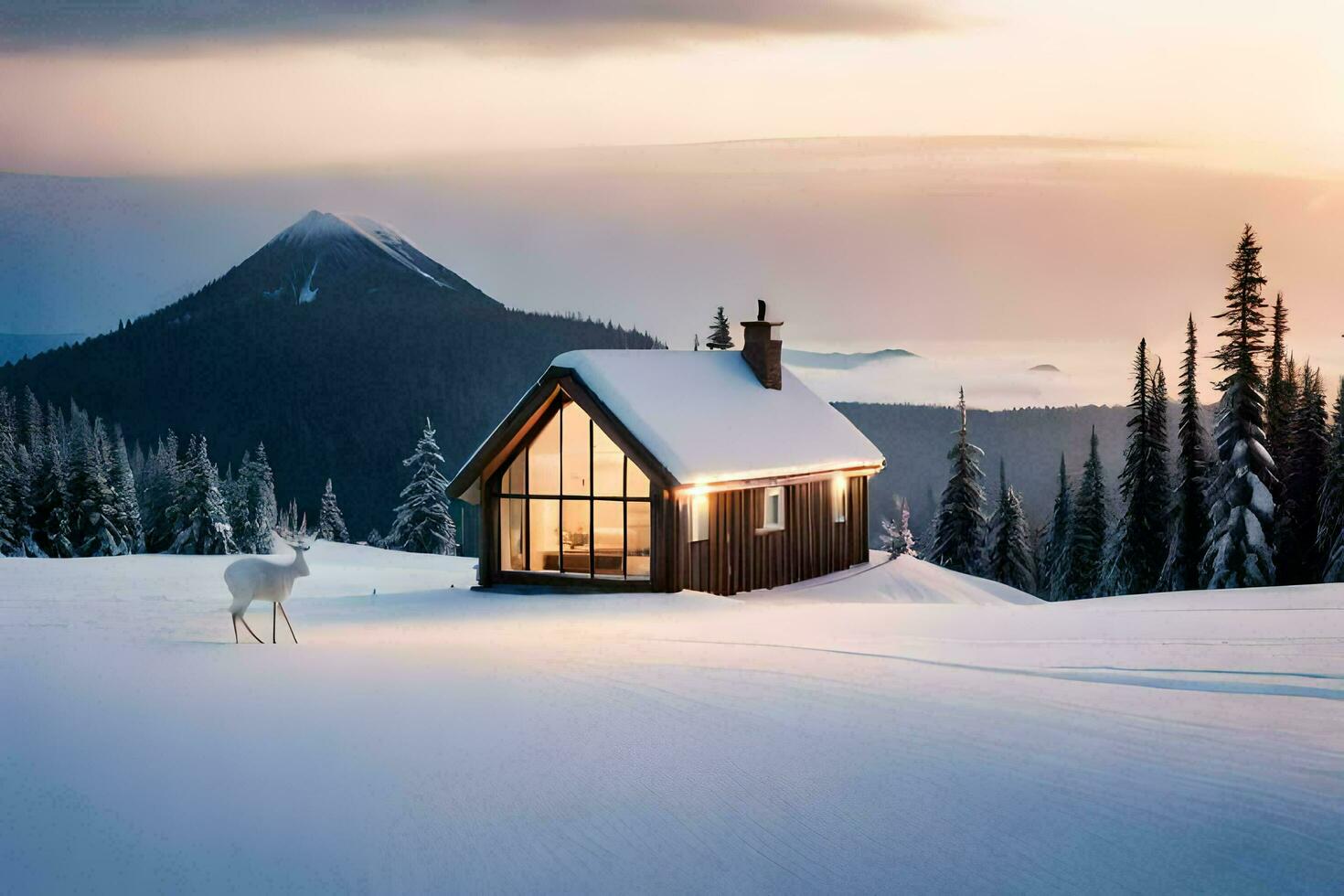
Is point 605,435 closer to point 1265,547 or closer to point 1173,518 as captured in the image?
point 1265,547

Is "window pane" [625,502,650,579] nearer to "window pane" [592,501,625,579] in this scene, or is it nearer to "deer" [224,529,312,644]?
"window pane" [592,501,625,579]

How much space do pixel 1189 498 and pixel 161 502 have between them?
49.6 meters

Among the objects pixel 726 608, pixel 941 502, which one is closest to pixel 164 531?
pixel 941 502

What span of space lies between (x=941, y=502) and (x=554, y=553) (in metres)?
26.4

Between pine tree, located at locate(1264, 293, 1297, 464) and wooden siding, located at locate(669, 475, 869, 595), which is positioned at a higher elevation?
pine tree, located at locate(1264, 293, 1297, 464)

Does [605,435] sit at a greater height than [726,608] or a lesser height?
greater

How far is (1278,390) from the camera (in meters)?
45.6

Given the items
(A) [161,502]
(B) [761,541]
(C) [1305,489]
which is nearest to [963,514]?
(C) [1305,489]

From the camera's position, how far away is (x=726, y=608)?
792 inches

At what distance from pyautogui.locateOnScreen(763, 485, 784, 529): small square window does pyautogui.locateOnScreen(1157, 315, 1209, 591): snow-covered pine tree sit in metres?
23.0

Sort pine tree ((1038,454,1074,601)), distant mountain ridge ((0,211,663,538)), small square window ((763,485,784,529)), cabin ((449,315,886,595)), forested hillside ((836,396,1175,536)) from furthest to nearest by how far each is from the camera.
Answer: distant mountain ridge ((0,211,663,538))
forested hillside ((836,396,1175,536))
pine tree ((1038,454,1074,601))
small square window ((763,485,784,529))
cabin ((449,315,886,595))

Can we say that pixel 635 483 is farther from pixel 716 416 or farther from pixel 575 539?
pixel 716 416

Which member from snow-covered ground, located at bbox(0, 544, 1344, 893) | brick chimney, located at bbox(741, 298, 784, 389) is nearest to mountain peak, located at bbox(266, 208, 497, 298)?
brick chimney, located at bbox(741, 298, 784, 389)

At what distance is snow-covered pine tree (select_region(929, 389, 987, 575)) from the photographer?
45875 millimetres
